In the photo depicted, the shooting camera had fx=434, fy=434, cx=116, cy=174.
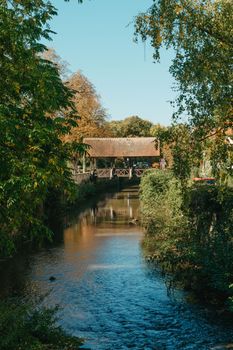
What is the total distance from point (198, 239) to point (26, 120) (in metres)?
10.4

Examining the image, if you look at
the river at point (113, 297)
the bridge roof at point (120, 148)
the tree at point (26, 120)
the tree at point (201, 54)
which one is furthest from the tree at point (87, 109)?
the tree at point (26, 120)

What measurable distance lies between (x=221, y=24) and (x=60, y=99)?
445 centimetres

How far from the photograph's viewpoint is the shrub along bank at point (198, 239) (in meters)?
12.6

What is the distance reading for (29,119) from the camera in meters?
8.05

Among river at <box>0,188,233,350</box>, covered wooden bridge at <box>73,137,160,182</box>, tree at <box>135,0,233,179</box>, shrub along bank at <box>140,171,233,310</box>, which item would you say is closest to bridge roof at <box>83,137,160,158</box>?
covered wooden bridge at <box>73,137,160,182</box>

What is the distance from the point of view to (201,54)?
10750 millimetres

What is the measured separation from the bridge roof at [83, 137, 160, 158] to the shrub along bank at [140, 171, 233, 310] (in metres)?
35.5

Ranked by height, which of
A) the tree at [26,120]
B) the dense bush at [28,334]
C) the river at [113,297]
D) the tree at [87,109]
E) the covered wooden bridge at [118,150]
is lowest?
the river at [113,297]

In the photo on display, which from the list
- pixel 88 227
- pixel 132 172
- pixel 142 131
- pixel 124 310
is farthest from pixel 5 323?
pixel 142 131

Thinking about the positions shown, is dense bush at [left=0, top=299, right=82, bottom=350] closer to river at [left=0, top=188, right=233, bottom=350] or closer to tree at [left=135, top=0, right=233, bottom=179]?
river at [left=0, top=188, right=233, bottom=350]

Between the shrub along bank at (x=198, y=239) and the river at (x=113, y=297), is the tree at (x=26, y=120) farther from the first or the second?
the shrub along bank at (x=198, y=239)

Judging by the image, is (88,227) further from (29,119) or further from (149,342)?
(29,119)

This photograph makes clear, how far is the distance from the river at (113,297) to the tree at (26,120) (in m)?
3.75

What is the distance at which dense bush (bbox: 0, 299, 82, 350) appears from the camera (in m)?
8.28
